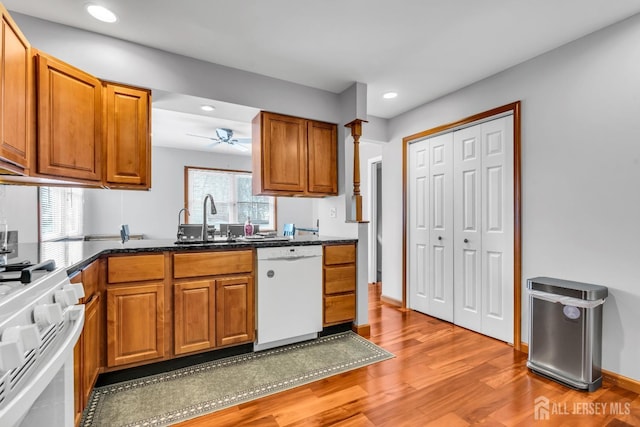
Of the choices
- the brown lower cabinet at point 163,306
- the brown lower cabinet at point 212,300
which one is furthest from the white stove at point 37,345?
the brown lower cabinet at point 212,300

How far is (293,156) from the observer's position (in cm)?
316

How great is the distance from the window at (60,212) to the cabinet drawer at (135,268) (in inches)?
61.9

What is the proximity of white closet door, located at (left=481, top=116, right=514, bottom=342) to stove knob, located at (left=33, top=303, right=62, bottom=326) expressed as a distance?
3.12 m

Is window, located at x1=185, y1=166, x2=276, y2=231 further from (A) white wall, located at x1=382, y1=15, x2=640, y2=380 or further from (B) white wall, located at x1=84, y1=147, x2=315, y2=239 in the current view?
(A) white wall, located at x1=382, y1=15, x2=640, y2=380

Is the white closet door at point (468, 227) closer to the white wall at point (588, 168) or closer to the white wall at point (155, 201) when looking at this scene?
the white wall at point (588, 168)

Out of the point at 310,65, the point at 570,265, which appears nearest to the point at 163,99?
the point at 310,65

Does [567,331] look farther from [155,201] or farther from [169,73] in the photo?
[155,201]

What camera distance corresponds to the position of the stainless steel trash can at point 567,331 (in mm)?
2049

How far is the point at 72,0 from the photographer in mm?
1927

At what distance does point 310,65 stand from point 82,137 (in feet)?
6.08

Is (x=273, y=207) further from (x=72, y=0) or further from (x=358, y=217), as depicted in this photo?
(x=72, y=0)

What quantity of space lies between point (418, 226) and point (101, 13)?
344 cm

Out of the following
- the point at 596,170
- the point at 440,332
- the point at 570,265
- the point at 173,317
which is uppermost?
the point at 596,170

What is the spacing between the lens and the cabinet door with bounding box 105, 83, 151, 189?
A: 237cm
